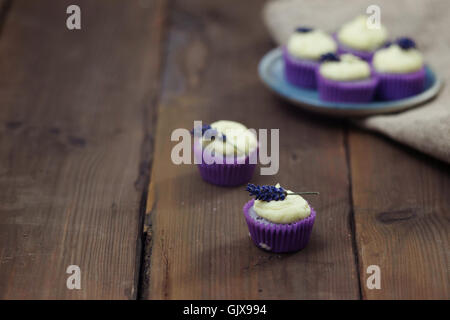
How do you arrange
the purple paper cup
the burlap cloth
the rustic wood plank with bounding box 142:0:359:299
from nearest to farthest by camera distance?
the rustic wood plank with bounding box 142:0:359:299 < the purple paper cup < the burlap cloth

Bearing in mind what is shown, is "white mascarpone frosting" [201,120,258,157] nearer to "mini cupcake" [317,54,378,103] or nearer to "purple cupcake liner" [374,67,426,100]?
"mini cupcake" [317,54,378,103]

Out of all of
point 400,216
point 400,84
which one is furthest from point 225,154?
point 400,84

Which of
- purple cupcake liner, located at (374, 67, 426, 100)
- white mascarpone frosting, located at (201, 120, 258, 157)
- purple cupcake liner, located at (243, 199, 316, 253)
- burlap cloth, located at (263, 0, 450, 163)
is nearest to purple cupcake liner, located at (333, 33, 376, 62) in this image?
purple cupcake liner, located at (374, 67, 426, 100)

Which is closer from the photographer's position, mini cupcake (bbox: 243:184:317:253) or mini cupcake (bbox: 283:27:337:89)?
mini cupcake (bbox: 243:184:317:253)

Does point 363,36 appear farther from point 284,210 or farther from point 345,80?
point 284,210

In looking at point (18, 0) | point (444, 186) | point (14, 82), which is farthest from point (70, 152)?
point (18, 0)

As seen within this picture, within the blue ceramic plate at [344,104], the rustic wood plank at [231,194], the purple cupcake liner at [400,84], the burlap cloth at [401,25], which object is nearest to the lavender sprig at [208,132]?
the rustic wood plank at [231,194]

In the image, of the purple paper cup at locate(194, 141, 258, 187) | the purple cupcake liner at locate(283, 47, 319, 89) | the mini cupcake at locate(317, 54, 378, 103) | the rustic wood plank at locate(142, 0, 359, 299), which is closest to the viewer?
the rustic wood plank at locate(142, 0, 359, 299)

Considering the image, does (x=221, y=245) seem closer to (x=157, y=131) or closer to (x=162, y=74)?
(x=157, y=131)
